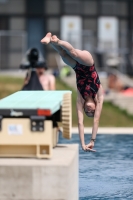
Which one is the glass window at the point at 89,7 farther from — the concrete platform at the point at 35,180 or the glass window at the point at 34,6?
the concrete platform at the point at 35,180

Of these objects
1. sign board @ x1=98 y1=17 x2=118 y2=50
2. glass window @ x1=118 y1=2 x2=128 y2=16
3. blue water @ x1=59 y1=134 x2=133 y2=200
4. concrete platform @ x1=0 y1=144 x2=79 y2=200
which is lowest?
sign board @ x1=98 y1=17 x2=118 y2=50

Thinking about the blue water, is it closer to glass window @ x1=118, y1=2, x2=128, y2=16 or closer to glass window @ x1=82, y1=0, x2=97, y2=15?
glass window @ x1=82, y1=0, x2=97, y2=15

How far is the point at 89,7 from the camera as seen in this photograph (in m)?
35.1

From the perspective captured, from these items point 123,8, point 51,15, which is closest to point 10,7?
point 51,15

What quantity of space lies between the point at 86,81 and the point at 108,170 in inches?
82.7

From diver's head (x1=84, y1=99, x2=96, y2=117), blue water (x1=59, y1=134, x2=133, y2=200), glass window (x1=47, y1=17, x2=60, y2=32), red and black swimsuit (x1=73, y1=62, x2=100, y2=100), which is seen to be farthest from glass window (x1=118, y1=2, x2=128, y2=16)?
diver's head (x1=84, y1=99, x2=96, y2=117)

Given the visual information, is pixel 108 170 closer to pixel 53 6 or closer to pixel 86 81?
pixel 86 81

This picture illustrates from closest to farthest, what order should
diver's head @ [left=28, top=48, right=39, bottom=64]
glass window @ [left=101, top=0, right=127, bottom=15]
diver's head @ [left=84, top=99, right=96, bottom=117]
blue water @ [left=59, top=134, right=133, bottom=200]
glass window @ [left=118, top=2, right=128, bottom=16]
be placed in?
1. blue water @ [left=59, top=134, right=133, bottom=200]
2. diver's head @ [left=84, top=99, right=96, bottom=117]
3. diver's head @ [left=28, top=48, right=39, bottom=64]
4. glass window @ [left=101, top=0, right=127, bottom=15]
5. glass window @ [left=118, top=2, right=128, bottom=16]

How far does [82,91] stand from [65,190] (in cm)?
282

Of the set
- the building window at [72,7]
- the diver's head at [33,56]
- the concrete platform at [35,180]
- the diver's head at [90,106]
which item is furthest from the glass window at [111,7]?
the concrete platform at [35,180]

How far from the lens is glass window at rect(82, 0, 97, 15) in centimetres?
3503

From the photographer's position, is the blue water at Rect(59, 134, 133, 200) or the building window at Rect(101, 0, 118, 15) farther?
the building window at Rect(101, 0, 118, 15)

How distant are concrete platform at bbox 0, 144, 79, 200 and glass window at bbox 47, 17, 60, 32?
1068 inches

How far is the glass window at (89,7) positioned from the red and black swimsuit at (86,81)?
25100 mm
